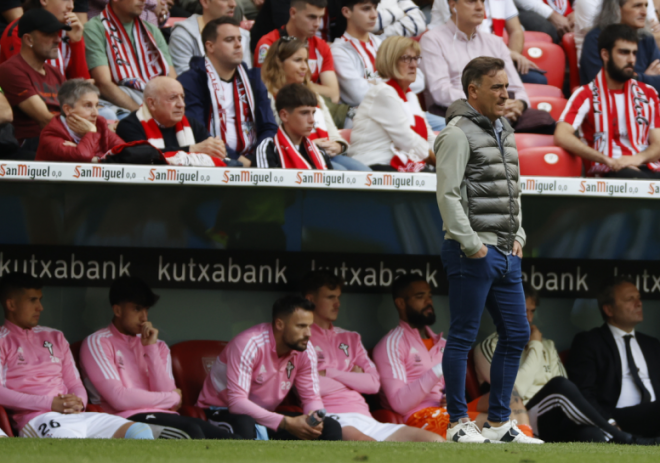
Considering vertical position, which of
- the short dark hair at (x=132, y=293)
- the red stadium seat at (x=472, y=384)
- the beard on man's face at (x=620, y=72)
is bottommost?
the red stadium seat at (x=472, y=384)

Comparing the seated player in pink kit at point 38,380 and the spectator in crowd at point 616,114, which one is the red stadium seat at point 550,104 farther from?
the seated player in pink kit at point 38,380

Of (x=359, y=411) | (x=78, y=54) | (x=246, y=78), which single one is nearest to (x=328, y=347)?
(x=359, y=411)

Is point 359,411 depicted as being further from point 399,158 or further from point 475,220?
point 475,220

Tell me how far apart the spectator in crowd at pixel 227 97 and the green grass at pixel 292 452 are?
246 centimetres

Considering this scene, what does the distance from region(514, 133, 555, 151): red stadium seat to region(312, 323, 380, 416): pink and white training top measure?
1708mm

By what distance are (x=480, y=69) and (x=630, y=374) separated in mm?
2762

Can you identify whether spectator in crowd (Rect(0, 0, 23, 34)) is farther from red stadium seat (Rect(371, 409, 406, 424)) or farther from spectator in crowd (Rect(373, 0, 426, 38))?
red stadium seat (Rect(371, 409, 406, 424))

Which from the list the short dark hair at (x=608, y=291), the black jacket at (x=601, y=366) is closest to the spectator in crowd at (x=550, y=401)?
the black jacket at (x=601, y=366)

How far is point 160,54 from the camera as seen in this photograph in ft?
20.6

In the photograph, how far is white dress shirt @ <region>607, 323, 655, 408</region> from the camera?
557cm

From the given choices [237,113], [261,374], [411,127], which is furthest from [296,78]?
[261,374]

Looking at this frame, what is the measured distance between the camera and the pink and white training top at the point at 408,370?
534cm

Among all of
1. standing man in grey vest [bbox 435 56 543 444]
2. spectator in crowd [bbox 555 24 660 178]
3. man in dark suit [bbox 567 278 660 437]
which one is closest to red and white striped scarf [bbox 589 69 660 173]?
spectator in crowd [bbox 555 24 660 178]

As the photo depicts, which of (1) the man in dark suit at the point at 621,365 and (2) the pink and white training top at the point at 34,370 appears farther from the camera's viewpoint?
(1) the man in dark suit at the point at 621,365
